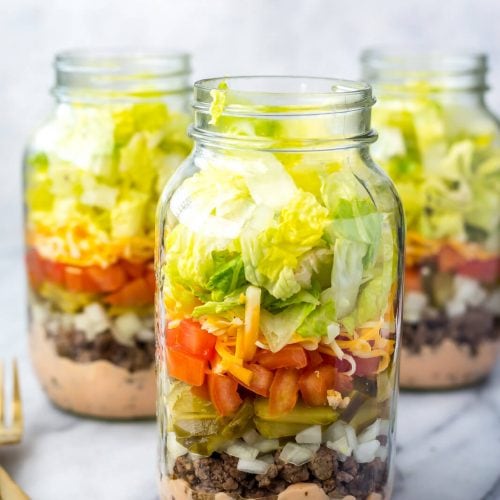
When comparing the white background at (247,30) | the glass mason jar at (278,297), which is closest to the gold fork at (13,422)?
the glass mason jar at (278,297)

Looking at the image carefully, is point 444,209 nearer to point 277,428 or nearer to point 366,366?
point 366,366

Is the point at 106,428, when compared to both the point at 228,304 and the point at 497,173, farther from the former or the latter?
the point at 497,173

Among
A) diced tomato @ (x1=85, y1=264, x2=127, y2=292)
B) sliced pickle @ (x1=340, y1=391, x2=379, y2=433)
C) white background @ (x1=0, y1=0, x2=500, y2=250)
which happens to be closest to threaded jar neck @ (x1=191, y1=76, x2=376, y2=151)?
sliced pickle @ (x1=340, y1=391, x2=379, y2=433)

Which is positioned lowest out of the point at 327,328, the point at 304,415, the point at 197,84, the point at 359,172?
the point at 304,415

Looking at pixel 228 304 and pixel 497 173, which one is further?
pixel 497 173

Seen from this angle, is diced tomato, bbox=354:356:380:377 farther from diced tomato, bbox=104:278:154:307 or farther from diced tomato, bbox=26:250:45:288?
diced tomato, bbox=26:250:45:288

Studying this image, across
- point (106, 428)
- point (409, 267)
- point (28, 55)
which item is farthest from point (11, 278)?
point (409, 267)

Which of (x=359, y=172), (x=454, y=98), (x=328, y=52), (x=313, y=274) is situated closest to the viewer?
(x=313, y=274)

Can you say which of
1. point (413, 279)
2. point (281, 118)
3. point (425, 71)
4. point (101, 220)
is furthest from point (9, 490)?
point (425, 71)
